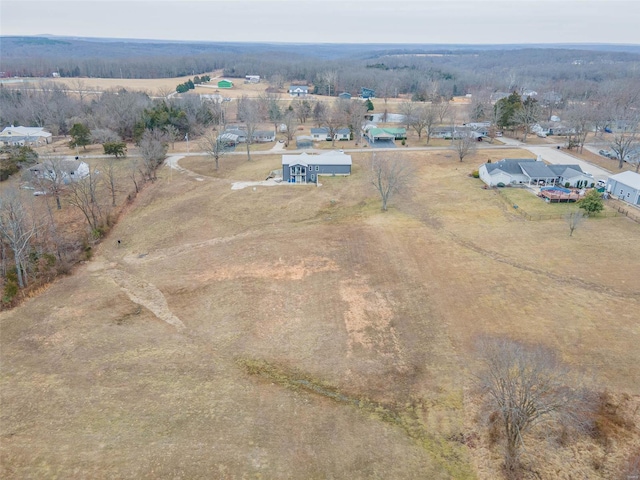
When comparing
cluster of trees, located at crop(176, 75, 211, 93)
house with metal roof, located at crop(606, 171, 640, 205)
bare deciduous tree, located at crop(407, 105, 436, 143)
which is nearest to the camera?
house with metal roof, located at crop(606, 171, 640, 205)

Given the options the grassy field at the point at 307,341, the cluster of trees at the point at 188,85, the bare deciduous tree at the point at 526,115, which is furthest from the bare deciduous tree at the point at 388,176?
the cluster of trees at the point at 188,85

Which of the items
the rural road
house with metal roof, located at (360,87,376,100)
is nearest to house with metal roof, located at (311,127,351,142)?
the rural road

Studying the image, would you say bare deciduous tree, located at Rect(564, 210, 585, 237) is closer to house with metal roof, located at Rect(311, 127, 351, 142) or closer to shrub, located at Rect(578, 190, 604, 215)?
shrub, located at Rect(578, 190, 604, 215)

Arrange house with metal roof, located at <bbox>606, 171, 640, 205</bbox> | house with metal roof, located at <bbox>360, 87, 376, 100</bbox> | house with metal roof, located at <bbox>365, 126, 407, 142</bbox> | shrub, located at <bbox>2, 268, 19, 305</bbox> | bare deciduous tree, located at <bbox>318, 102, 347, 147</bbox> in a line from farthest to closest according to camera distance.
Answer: house with metal roof, located at <bbox>360, 87, 376, 100</bbox>
house with metal roof, located at <bbox>365, 126, 407, 142</bbox>
bare deciduous tree, located at <bbox>318, 102, 347, 147</bbox>
house with metal roof, located at <bbox>606, 171, 640, 205</bbox>
shrub, located at <bbox>2, 268, 19, 305</bbox>

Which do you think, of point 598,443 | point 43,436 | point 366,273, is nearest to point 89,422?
point 43,436

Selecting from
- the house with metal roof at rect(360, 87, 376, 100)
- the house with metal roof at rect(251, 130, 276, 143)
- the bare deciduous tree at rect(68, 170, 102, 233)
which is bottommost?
the bare deciduous tree at rect(68, 170, 102, 233)

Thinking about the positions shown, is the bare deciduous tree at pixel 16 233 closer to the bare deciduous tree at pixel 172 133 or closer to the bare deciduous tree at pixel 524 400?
the bare deciduous tree at pixel 524 400

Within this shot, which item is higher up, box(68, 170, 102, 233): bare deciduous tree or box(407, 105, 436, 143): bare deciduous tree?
box(407, 105, 436, 143): bare deciduous tree
